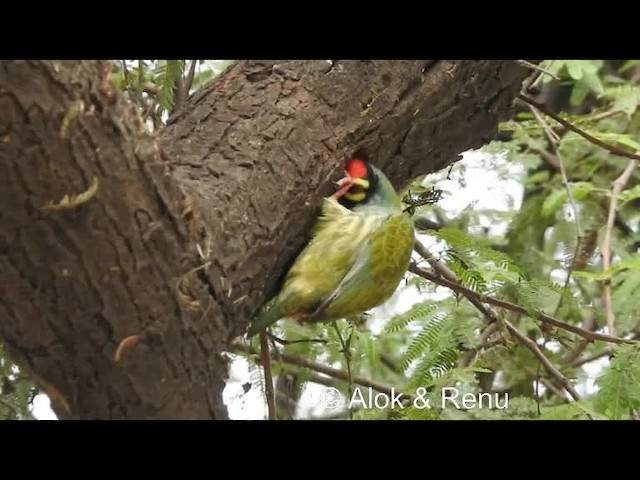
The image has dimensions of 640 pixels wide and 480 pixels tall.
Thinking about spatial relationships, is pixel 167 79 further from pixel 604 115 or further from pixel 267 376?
pixel 604 115

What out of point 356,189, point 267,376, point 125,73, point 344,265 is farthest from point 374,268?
point 125,73

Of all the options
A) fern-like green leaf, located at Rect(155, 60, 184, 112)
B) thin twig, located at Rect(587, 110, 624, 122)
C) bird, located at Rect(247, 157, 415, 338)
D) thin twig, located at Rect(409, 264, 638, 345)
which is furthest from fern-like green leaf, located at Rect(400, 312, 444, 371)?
thin twig, located at Rect(587, 110, 624, 122)

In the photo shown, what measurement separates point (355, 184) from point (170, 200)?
49 cm

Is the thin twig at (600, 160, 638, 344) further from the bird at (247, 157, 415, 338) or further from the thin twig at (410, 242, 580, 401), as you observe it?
the bird at (247, 157, 415, 338)

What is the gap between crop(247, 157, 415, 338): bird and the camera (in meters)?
1.66

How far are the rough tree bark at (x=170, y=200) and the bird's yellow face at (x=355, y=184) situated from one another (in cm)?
3

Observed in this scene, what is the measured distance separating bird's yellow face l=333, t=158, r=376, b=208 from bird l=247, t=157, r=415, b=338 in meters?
0.02

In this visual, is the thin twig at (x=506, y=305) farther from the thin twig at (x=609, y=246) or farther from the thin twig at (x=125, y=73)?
the thin twig at (x=125, y=73)

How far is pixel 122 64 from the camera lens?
1.62 m

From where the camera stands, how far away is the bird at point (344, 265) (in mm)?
1656

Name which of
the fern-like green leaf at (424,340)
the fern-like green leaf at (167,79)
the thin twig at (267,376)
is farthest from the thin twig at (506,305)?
the fern-like green leaf at (167,79)
